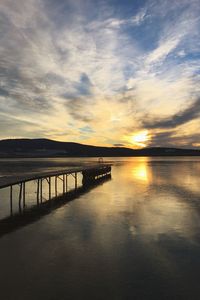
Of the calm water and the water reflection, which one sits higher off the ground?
the water reflection

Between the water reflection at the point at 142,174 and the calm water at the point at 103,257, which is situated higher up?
the water reflection at the point at 142,174

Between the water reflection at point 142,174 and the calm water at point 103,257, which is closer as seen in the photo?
the calm water at point 103,257

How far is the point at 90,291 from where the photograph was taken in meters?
10.3

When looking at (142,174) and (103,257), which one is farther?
(142,174)

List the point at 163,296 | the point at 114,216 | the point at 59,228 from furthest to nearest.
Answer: the point at 114,216 → the point at 59,228 → the point at 163,296

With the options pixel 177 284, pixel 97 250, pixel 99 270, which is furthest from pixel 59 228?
pixel 177 284

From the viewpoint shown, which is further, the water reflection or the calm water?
the water reflection

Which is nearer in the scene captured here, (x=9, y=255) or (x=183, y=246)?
(x=9, y=255)

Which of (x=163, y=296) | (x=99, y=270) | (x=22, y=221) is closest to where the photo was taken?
(x=163, y=296)

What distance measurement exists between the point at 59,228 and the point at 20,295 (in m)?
8.78

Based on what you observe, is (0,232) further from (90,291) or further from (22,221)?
(90,291)

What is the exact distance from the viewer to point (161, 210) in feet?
79.7

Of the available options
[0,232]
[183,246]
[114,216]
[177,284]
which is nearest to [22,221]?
[0,232]

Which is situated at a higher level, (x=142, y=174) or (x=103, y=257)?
(x=142, y=174)
